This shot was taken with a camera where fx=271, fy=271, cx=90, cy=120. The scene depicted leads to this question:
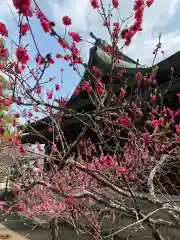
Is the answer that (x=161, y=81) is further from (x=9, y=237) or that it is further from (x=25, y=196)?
(x=9, y=237)

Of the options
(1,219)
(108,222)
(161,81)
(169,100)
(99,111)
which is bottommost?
(1,219)

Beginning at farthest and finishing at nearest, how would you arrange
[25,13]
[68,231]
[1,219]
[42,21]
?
1. [1,219]
2. [68,231]
3. [42,21]
4. [25,13]

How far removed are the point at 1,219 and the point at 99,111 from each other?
9.62 meters

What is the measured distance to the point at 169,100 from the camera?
5977 millimetres

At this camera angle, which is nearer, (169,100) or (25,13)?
(25,13)

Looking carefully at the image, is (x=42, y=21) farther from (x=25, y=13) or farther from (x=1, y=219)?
(x=1, y=219)

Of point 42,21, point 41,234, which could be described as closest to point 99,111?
point 42,21

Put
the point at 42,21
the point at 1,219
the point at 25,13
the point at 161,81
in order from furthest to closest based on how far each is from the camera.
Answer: the point at 1,219
the point at 161,81
the point at 42,21
the point at 25,13

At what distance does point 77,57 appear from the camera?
9.73ft

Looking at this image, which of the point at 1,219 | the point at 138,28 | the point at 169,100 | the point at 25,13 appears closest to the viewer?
the point at 25,13

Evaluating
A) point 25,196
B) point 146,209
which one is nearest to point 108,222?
point 146,209

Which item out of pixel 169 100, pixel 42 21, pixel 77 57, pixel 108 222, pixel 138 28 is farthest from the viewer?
pixel 108 222

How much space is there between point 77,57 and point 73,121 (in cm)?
564

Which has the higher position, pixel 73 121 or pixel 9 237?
pixel 73 121
